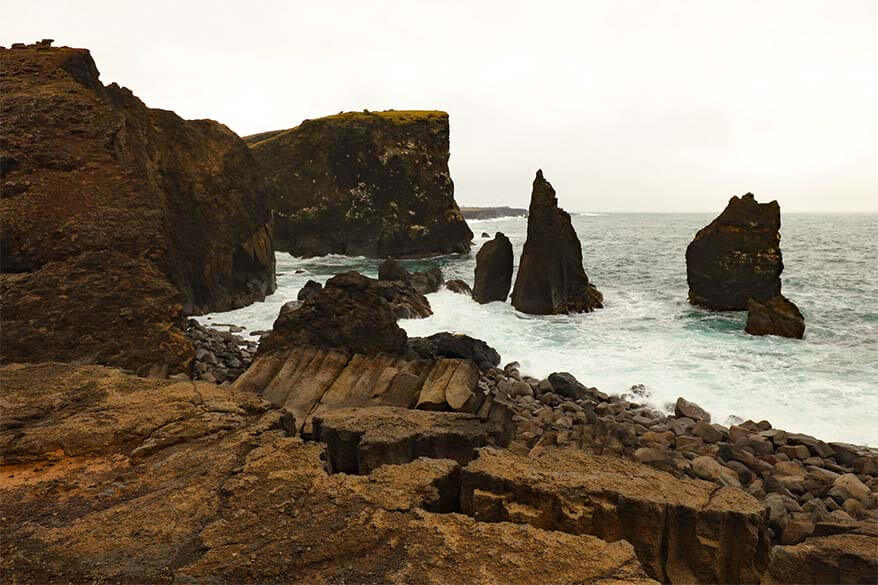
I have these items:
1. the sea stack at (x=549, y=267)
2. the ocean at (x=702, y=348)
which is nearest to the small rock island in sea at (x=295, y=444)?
the ocean at (x=702, y=348)

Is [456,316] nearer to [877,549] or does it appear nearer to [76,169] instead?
[76,169]

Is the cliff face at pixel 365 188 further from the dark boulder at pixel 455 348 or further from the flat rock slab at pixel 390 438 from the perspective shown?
the flat rock slab at pixel 390 438

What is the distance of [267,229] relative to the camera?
26.0m

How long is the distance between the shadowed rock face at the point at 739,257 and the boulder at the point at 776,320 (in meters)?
→ 4.22

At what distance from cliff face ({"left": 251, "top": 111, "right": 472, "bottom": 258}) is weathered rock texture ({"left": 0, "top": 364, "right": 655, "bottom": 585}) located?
5241 centimetres

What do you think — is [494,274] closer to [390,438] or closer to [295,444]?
[390,438]

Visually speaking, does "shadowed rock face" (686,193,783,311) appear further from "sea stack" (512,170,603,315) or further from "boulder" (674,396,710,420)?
"boulder" (674,396,710,420)

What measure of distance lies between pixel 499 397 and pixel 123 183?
9.51 m

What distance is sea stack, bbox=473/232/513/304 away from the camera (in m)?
25.0

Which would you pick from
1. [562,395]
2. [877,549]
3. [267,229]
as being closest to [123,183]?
[562,395]

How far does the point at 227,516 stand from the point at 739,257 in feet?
85.4

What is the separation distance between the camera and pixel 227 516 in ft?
12.6

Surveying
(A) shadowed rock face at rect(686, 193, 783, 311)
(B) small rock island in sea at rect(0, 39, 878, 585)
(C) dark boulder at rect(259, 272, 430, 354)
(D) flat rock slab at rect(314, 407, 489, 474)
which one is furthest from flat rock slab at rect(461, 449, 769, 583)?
(A) shadowed rock face at rect(686, 193, 783, 311)

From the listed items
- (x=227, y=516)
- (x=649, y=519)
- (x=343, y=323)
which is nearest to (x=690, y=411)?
(x=649, y=519)
